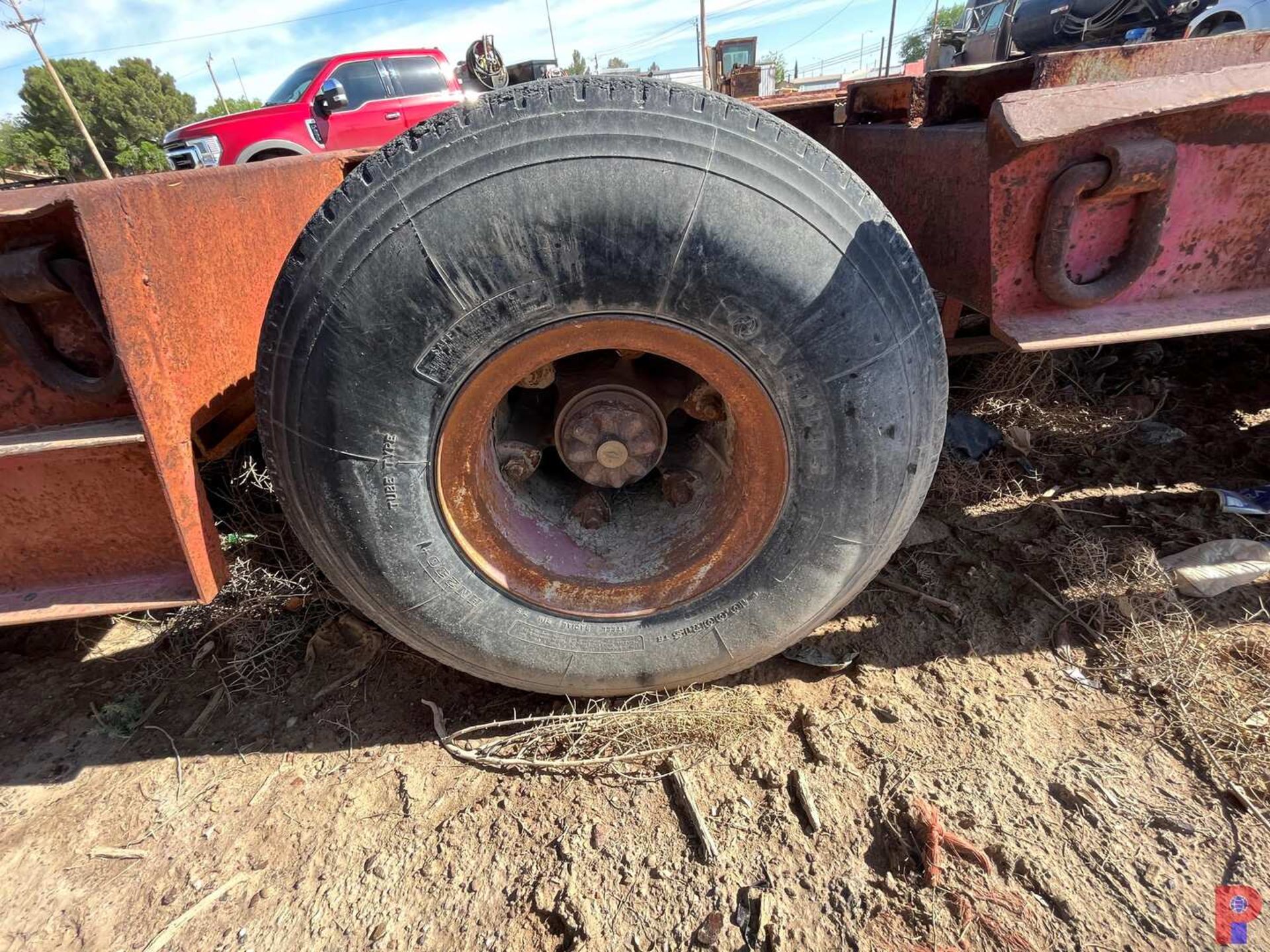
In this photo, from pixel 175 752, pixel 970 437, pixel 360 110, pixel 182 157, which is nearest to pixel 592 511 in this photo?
pixel 175 752

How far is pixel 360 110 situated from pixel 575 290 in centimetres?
1043

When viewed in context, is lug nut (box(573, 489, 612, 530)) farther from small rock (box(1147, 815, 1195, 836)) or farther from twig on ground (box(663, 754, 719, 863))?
small rock (box(1147, 815, 1195, 836))

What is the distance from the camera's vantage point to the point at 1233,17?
466 centimetres

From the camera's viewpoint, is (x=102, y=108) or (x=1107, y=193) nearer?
(x=1107, y=193)

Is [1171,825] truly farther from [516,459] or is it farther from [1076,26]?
[1076,26]

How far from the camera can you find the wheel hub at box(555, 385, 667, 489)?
183 centimetres

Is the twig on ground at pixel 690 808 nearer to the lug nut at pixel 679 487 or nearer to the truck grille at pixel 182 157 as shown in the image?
the lug nut at pixel 679 487

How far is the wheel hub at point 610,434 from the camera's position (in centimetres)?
183

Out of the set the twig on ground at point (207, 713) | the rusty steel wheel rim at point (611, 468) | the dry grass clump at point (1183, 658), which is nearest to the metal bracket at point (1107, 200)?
the rusty steel wheel rim at point (611, 468)

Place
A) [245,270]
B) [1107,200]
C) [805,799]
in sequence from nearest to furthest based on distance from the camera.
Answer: [1107,200] → [805,799] → [245,270]

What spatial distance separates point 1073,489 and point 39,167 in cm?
4489

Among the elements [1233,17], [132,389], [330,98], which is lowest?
[132,389]

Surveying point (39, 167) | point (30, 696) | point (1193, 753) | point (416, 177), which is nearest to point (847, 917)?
point (1193, 753)

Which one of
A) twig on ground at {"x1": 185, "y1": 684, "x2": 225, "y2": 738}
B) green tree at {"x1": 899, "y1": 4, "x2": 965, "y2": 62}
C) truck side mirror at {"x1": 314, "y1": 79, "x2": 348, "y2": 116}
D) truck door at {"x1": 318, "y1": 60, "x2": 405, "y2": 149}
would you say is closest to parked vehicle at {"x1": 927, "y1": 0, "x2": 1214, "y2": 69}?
twig on ground at {"x1": 185, "y1": 684, "x2": 225, "y2": 738}
